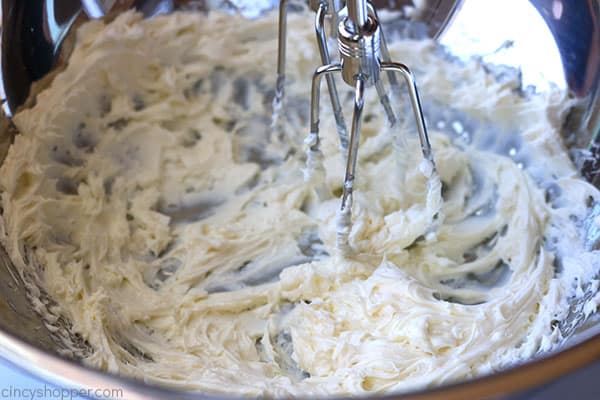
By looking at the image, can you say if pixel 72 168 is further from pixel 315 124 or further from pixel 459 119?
pixel 459 119

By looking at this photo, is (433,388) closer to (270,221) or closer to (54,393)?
(54,393)

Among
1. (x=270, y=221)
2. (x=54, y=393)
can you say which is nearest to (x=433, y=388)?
(x=54, y=393)

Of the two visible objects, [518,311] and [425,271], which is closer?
[518,311]

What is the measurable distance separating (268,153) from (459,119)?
1.27 ft

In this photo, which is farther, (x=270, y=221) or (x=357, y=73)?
(x=270, y=221)

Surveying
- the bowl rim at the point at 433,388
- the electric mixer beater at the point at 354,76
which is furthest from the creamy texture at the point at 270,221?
the bowl rim at the point at 433,388

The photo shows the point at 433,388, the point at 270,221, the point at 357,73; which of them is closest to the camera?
the point at 433,388

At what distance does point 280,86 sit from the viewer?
1.35 meters

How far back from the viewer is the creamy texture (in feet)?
3.36

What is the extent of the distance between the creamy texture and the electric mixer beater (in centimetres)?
4

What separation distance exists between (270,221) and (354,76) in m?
0.34

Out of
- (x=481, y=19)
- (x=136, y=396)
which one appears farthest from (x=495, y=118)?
(x=136, y=396)

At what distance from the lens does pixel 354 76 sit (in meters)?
1.04

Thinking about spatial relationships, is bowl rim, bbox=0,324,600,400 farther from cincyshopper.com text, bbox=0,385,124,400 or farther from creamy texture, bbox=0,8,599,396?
creamy texture, bbox=0,8,599,396
